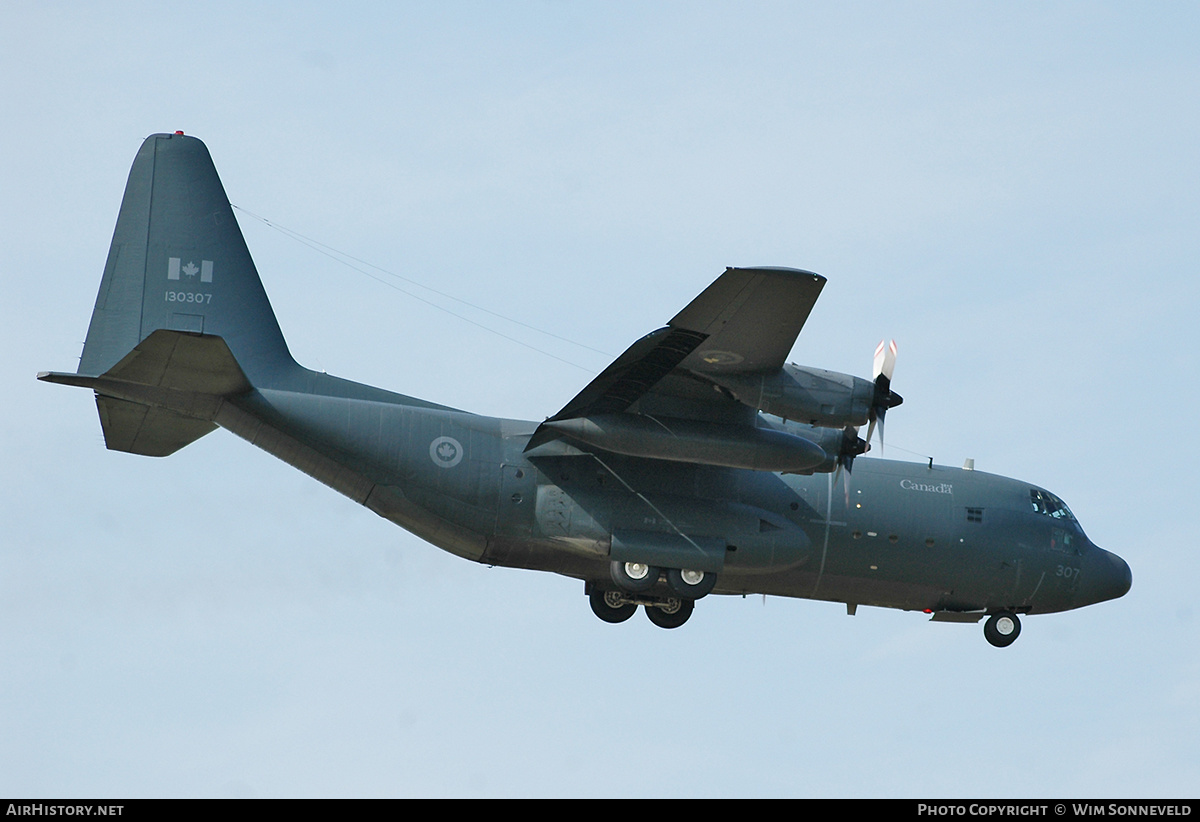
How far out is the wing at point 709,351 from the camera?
66.7 feet

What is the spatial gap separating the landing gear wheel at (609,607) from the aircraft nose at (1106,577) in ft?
26.5

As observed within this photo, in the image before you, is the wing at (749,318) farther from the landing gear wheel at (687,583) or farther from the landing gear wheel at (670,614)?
the landing gear wheel at (670,614)

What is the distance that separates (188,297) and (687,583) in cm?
899

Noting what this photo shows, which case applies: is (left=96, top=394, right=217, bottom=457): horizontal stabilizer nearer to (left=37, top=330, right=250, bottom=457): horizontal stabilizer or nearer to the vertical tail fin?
(left=37, top=330, right=250, bottom=457): horizontal stabilizer

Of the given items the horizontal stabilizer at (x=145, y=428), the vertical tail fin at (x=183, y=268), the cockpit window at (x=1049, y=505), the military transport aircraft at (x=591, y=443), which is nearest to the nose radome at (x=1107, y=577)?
the cockpit window at (x=1049, y=505)

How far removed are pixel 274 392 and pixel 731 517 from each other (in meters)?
→ 7.43

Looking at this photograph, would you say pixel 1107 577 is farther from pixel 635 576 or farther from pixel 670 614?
pixel 635 576

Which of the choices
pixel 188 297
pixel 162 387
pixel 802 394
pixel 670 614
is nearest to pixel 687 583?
pixel 670 614

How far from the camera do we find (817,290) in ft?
66.9

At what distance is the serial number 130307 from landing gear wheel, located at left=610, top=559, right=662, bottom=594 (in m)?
7.59

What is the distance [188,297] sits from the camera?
2377 cm

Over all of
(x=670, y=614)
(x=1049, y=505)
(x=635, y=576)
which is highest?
(x=1049, y=505)

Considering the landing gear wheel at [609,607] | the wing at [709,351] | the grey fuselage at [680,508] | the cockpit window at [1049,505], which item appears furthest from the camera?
the cockpit window at [1049,505]

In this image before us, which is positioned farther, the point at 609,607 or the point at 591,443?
the point at 609,607
